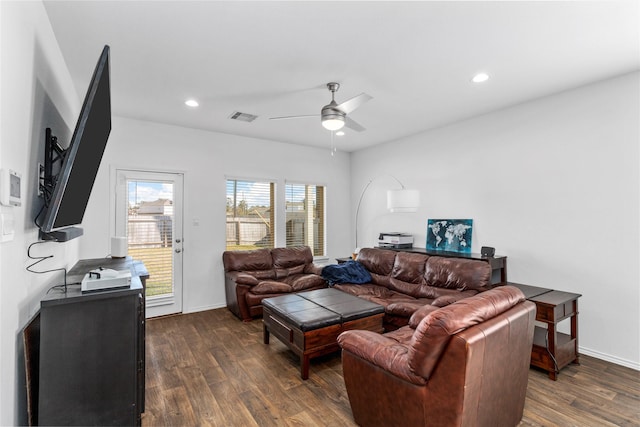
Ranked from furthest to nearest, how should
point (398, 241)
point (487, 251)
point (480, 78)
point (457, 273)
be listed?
point (398, 241) < point (487, 251) < point (457, 273) < point (480, 78)

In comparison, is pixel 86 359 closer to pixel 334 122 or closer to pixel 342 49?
pixel 334 122

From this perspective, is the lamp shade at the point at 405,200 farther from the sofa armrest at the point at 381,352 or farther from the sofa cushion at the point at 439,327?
the sofa cushion at the point at 439,327

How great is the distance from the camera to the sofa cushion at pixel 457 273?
344 centimetres

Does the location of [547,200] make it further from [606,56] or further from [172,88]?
[172,88]

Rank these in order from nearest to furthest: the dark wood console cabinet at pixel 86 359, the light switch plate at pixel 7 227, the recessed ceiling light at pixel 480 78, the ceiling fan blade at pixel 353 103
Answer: the light switch plate at pixel 7 227, the dark wood console cabinet at pixel 86 359, the ceiling fan blade at pixel 353 103, the recessed ceiling light at pixel 480 78

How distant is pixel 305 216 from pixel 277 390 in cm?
369

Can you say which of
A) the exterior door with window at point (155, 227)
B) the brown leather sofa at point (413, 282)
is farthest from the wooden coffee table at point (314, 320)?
the exterior door with window at point (155, 227)

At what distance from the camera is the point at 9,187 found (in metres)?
1.33

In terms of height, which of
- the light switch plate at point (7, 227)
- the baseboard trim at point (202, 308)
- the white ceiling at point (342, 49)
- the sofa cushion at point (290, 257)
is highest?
the white ceiling at point (342, 49)

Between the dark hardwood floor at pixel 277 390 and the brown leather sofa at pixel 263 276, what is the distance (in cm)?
77

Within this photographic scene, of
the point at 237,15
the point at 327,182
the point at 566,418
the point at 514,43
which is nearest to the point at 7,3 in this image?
the point at 237,15

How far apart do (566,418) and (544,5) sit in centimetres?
284

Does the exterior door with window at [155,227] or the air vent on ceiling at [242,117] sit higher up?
the air vent on ceiling at [242,117]

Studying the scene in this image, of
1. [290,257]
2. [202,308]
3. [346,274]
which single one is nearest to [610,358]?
[346,274]
